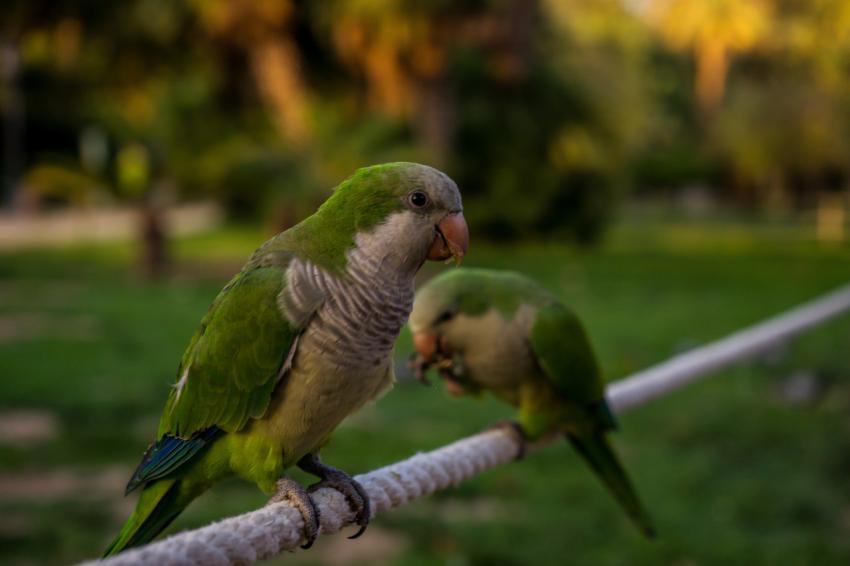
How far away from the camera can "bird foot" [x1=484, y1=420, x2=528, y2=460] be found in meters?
2.43

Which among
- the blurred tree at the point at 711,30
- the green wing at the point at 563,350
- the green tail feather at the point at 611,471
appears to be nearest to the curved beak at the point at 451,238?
the green wing at the point at 563,350

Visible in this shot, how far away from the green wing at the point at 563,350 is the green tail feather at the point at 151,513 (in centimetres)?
93

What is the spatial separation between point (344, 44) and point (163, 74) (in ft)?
10.9

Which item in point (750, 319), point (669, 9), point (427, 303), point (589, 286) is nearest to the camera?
point (427, 303)

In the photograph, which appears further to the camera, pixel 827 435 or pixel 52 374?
pixel 52 374

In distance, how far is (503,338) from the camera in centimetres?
230

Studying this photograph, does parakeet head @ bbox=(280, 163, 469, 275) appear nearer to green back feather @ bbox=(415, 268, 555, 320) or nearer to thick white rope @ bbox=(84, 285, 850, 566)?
thick white rope @ bbox=(84, 285, 850, 566)

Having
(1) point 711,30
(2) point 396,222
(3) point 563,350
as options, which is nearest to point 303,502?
(2) point 396,222

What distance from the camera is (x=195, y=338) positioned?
173 cm

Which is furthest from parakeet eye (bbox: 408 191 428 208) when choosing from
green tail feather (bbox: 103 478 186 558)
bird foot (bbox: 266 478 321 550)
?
green tail feather (bbox: 103 478 186 558)

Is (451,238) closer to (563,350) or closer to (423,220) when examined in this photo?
(423,220)

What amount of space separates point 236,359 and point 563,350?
0.94 metres

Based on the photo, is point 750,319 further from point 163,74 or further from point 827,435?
point 163,74

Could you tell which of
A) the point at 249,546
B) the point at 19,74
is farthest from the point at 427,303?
the point at 19,74
